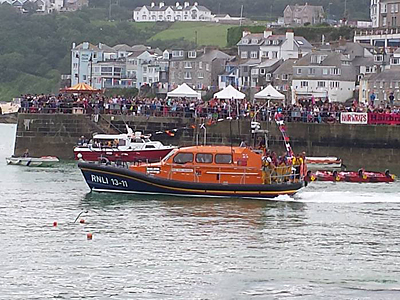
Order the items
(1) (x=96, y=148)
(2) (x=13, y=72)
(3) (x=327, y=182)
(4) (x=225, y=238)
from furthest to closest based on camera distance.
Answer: (2) (x=13, y=72), (1) (x=96, y=148), (3) (x=327, y=182), (4) (x=225, y=238)

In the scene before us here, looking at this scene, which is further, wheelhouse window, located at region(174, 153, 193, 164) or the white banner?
the white banner

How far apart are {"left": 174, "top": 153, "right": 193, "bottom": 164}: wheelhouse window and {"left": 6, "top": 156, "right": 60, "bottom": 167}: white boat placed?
14426mm

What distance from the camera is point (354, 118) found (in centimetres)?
5253

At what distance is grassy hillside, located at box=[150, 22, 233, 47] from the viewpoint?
15865cm

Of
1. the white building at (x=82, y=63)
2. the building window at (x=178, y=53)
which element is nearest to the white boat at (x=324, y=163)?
the building window at (x=178, y=53)

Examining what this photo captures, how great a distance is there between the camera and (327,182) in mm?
45344

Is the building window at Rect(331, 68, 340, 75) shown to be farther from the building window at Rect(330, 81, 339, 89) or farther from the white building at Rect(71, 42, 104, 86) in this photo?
the white building at Rect(71, 42, 104, 86)

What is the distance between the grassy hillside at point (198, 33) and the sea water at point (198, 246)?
11459 centimetres

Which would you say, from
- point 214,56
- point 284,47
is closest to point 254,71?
point 284,47

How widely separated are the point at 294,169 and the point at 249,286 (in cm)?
1385

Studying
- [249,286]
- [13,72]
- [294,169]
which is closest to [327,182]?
[294,169]

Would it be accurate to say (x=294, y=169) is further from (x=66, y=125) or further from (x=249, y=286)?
(x=66, y=125)

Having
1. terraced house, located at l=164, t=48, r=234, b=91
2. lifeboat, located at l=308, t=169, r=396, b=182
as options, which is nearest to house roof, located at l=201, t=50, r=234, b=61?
terraced house, located at l=164, t=48, r=234, b=91

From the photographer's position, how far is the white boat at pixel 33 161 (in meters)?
51.3
